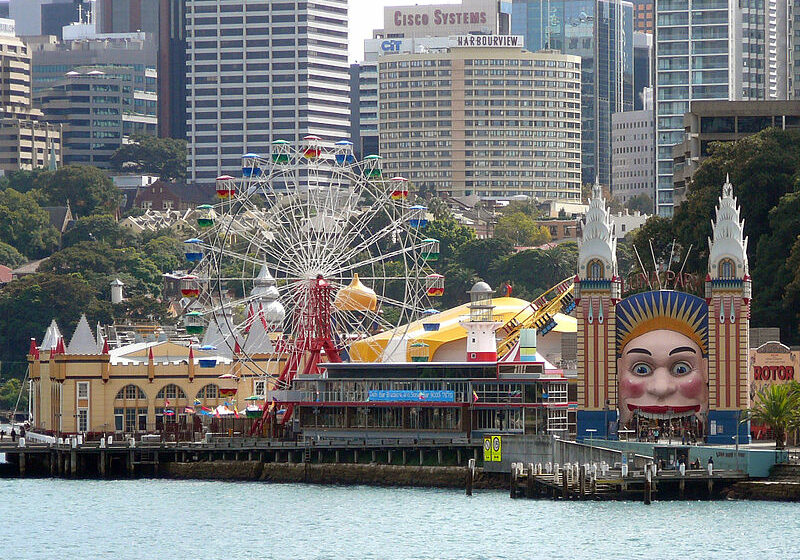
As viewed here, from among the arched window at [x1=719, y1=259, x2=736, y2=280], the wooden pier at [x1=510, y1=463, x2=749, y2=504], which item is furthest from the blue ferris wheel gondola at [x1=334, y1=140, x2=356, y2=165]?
the wooden pier at [x1=510, y1=463, x2=749, y2=504]

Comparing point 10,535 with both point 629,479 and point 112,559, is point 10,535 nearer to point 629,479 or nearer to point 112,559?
point 112,559

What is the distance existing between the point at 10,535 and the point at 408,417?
30728 millimetres

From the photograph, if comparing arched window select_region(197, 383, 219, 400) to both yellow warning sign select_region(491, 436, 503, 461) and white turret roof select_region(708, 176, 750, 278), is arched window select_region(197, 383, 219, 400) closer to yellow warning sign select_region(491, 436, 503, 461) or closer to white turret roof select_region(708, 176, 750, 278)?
yellow warning sign select_region(491, 436, 503, 461)

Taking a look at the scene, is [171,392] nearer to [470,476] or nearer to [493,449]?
[493,449]

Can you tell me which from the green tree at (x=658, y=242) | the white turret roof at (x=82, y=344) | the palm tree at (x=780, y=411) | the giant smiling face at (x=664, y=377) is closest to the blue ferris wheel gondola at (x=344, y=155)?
the giant smiling face at (x=664, y=377)

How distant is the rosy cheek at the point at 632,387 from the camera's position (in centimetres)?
12988

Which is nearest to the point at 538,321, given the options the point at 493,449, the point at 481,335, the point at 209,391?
the point at 481,335

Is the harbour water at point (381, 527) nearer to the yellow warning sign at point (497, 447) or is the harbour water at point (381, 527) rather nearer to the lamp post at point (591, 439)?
the yellow warning sign at point (497, 447)

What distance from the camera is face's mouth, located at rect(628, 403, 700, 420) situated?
129500mm

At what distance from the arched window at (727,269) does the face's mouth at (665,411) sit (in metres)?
7.30

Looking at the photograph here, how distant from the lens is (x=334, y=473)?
13412cm

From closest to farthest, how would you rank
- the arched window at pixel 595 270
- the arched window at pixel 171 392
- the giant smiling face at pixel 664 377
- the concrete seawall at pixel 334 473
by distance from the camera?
1. the giant smiling face at pixel 664 377
2. the concrete seawall at pixel 334 473
3. the arched window at pixel 595 270
4. the arched window at pixel 171 392

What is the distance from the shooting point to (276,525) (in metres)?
113

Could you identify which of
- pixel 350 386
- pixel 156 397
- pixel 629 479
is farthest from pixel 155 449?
pixel 629 479
